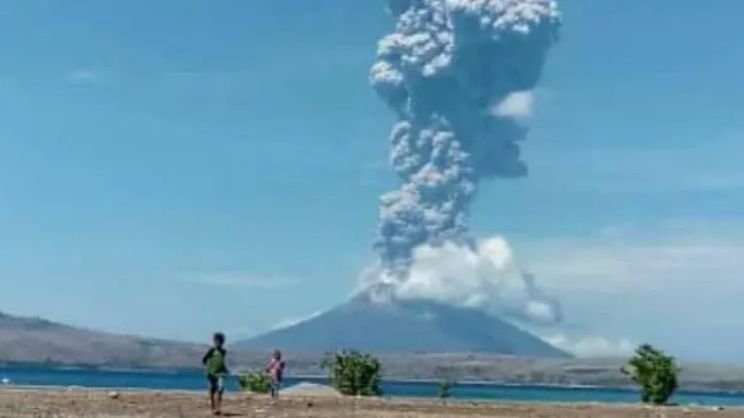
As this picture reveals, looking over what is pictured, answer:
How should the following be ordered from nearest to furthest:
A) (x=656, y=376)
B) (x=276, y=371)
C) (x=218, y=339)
Answer: (x=218, y=339), (x=276, y=371), (x=656, y=376)

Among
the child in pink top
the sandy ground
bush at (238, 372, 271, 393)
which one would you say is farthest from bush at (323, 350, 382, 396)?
the child in pink top

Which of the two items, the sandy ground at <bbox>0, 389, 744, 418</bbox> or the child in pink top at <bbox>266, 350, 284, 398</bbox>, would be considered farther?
the child in pink top at <bbox>266, 350, 284, 398</bbox>

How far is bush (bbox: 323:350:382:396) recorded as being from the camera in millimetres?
72375

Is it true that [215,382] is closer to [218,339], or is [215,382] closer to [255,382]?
[218,339]

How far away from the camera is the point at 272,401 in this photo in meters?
46.1

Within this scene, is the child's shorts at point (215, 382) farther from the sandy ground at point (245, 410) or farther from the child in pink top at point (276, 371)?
the child in pink top at point (276, 371)

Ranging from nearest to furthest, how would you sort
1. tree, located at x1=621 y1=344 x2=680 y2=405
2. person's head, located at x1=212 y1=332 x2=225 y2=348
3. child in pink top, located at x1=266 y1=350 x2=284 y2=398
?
1. person's head, located at x1=212 y1=332 x2=225 y2=348
2. child in pink top, located at x1=266 y1=350 x2=284 y2=398
3. tree, located at x1=621 y1=344 x2=680 y2=405

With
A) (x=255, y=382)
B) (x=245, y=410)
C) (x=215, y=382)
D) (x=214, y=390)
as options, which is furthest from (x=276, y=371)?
(x=255, y=382)

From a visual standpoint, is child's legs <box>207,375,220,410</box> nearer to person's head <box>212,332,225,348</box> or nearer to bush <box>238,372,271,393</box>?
person's head <box>212,332,225,348</box>

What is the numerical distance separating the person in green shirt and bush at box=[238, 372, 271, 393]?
105ft

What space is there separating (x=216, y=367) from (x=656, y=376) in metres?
38.7

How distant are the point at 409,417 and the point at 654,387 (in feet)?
108

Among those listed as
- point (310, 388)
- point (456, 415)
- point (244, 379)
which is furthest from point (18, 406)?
point (244, 379)

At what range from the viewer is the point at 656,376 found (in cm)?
6962
